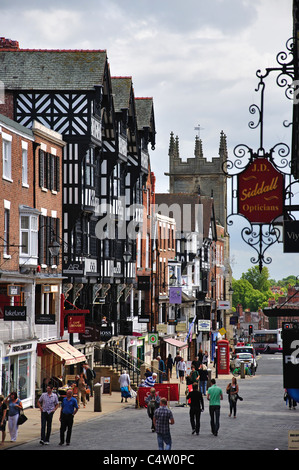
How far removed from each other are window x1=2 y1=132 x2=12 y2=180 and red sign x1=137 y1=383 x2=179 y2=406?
389 inches

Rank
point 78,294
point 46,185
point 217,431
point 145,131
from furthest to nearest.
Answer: point 145,131 < point 78,294 < point 46,185 < point 217,431

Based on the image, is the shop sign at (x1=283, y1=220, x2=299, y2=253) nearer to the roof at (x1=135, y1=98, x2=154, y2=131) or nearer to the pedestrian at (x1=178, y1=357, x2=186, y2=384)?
the pedestrian at (x1=178, y1=357, x2=186, y2=384)

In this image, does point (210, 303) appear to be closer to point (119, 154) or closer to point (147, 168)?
point (147, 168)

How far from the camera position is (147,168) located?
2282 inches

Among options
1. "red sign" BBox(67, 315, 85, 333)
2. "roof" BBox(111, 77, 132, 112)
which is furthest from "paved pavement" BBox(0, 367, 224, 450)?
"roof" BBox(111, 77, 132, 112)

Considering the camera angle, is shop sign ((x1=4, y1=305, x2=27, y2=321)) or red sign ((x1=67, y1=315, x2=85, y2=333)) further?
red sign ((x1=67, y1=315, x2=85, y2=333))

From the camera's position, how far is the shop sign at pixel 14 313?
30.2 meters

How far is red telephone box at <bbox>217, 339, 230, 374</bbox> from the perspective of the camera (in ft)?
194

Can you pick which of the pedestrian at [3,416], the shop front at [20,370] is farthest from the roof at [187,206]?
the pedestrian at [3,416]

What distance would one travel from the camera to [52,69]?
43938 mm

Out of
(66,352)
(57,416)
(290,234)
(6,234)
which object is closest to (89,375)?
(66,352)

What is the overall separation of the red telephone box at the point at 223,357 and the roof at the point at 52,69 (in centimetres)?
2172
